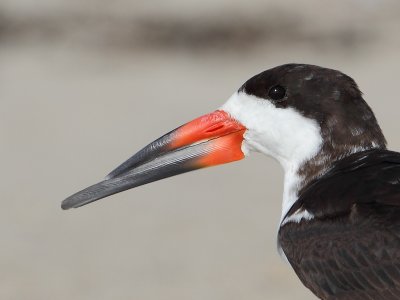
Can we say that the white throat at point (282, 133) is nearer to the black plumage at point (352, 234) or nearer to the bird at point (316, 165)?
the bird at point (316, 165)

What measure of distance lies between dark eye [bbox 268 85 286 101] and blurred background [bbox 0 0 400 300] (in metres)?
4.13

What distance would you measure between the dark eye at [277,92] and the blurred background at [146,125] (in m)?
4.13

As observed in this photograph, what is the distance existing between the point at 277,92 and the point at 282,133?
192 millimetres

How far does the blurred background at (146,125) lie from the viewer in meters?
9.58

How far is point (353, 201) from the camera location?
186 inches

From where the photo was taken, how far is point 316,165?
510cm

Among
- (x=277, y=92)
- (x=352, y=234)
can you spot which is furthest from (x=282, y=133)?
(x=352, y=234)

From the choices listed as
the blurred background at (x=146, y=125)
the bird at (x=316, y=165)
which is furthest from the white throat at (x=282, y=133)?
the blurred background at (x=146, y=125)

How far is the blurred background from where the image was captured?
9578 mm

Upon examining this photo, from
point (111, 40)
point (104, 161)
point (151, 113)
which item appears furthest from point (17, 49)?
point (104, 161)

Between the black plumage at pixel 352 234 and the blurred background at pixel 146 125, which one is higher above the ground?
the blurred background at pixel 146 125

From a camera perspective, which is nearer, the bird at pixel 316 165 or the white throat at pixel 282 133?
the bird at pixel 316 165

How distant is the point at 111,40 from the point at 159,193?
5.58 metres

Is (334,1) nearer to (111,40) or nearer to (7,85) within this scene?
(111,40)
